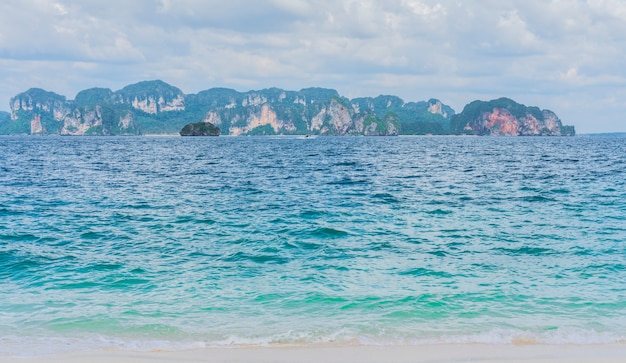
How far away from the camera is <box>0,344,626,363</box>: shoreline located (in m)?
11.3

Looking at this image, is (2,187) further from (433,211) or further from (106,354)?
(106,354)

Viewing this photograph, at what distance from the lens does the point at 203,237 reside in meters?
25.4

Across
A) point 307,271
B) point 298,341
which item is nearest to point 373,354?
point 298,341

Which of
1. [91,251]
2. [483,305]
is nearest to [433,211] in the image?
[483,305]

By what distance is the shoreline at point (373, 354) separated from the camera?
11344 mm

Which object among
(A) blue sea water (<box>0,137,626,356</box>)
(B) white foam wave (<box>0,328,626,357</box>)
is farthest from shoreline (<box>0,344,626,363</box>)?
(A) blue sea water (<box>0,137,626,356</box>)

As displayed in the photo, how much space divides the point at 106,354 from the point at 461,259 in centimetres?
1448

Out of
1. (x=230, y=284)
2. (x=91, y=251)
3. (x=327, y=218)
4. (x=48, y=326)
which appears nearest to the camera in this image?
(x=48, y=326)

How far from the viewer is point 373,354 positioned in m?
11.8

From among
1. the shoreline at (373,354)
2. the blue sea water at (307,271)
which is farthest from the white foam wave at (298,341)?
the shoreline at (373,354)

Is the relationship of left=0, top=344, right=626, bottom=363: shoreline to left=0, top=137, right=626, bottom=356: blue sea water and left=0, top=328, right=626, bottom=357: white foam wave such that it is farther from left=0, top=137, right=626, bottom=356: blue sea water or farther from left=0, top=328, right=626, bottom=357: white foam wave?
left=0, top=137, right=626, bottom=356: blue sea water

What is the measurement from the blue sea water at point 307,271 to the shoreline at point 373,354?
20.7 inches

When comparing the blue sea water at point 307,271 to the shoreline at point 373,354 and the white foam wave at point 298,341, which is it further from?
the shoreline at point 373,354

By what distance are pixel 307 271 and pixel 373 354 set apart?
7.89 metres
